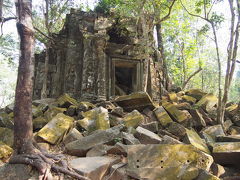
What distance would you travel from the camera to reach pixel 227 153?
11.8ft

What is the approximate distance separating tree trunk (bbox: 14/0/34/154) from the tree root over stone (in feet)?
0.65

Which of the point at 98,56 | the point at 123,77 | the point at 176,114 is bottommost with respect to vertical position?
the point at 176,114

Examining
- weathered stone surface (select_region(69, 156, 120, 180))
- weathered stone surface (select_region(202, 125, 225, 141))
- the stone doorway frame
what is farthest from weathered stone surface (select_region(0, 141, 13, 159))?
the stone doorway frame

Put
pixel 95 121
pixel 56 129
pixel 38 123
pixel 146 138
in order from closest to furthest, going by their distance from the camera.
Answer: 1. pixel 146 138
2. pixel 56 129
3. pixel 95 121
4. pixel 38 123

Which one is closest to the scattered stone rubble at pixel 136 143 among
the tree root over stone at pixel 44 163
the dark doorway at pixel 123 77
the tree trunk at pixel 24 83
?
the tree root over stone at pixel 44 163

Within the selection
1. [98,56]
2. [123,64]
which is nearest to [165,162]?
[98,56]

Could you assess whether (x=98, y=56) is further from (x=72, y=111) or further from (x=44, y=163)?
(x=44, y=163)

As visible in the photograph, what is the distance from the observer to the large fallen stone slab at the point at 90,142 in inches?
159

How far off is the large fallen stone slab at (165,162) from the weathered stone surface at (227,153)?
0.66 m

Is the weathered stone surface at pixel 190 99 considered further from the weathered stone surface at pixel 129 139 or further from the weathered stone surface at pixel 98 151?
the weathered stone surface at pixel 98 151

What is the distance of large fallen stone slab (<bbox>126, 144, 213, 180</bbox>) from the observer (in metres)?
2.90

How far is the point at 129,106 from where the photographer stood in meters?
7.23

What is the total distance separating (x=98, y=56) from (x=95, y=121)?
440cm

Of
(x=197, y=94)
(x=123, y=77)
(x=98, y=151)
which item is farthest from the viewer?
(x=123, y=77)
